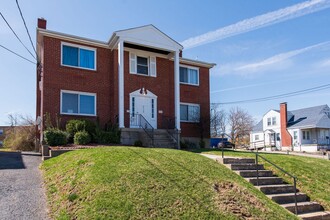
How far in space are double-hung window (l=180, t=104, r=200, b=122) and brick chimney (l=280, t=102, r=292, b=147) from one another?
2383cm

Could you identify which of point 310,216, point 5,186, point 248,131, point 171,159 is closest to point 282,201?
point 310,216

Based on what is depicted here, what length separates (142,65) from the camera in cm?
2045

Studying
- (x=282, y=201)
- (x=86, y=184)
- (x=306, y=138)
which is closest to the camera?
(x=86, y=184)

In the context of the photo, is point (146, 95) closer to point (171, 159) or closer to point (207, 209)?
point (171, 159)

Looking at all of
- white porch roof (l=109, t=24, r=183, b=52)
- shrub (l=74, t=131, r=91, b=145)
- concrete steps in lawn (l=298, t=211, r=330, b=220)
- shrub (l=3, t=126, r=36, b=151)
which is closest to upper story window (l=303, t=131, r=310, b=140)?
white porch roof (l=109, t=24, r=183, b=52)

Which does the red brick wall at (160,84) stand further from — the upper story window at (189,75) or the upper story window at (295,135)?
the upper story window at (295,135)

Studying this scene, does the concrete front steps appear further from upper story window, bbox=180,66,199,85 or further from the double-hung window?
upper story window, bbox=180,66,199,85

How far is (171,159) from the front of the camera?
9648 mm

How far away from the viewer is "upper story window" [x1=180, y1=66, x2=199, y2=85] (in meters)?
22.7

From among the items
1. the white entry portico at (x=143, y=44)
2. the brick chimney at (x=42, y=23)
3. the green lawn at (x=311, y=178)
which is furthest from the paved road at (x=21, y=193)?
the brick chimney at (x=42, y=23)

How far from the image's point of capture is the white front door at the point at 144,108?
63.9 feet

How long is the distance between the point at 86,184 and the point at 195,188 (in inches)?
107

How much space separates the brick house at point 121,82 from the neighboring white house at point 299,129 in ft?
76.1

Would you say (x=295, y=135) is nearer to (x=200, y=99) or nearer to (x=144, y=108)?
(x=200, y=99)
